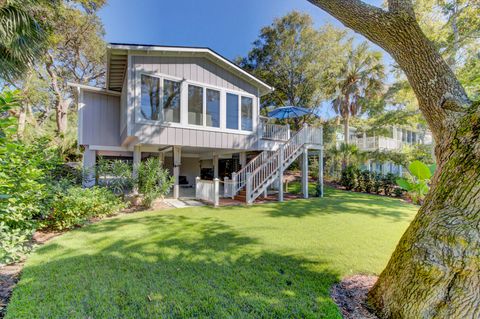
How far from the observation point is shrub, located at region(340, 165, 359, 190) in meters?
15.6

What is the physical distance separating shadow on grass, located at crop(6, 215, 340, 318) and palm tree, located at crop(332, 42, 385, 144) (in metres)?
17.0

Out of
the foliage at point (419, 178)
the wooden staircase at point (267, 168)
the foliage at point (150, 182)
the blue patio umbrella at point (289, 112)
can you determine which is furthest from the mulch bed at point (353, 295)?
the blue patio umbrella at point (289, 112)

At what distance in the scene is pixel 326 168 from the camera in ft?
64.0

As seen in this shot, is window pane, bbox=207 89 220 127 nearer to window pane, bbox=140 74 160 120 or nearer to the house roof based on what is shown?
the house roof

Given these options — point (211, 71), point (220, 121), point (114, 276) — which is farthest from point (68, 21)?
point (114, 276)

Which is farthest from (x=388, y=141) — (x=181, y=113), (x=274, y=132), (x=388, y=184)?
(x=181, y=113)

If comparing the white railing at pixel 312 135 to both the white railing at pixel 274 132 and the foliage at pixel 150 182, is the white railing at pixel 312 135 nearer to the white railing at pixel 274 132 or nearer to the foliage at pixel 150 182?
the white railing at pixel 274 132

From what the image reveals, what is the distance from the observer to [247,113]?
36.9ft

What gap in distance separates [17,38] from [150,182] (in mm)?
5315

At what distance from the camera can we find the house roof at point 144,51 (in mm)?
8414

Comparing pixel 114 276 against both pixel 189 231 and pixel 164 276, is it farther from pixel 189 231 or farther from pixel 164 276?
pixel 189 231

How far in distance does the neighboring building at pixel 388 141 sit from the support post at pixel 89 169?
64.0ft

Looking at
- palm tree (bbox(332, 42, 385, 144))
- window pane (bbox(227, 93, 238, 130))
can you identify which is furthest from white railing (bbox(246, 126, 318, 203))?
palm tree (bbox(332, 42, 385, 144))

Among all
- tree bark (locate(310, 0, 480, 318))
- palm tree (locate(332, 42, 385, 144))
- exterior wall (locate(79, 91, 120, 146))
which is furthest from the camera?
palm tree (locate(332, 42, 385, 144))
